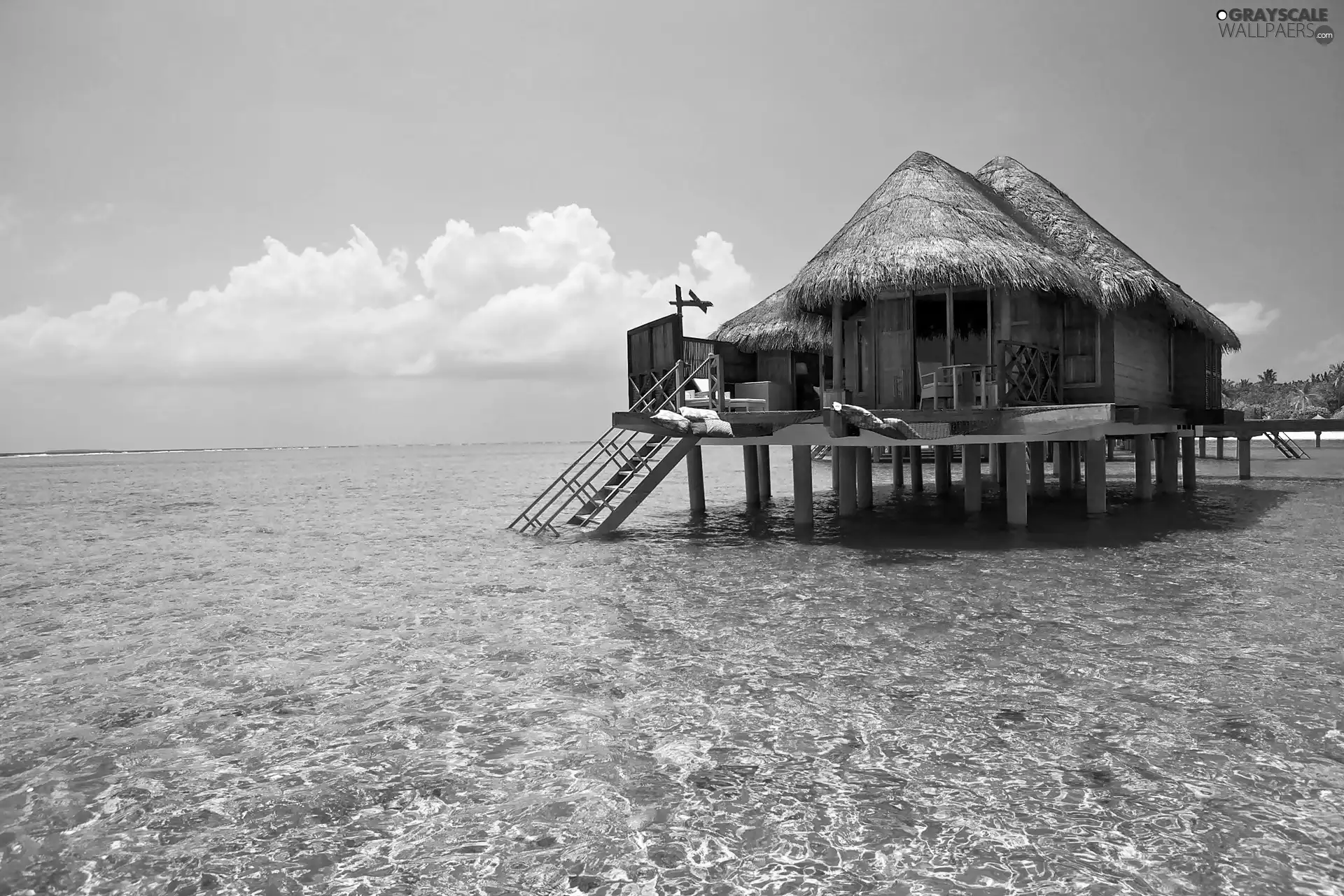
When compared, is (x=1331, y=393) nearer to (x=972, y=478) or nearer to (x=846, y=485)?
(x=972, y=478)

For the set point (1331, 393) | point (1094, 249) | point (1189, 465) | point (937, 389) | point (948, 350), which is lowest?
point (1189, 465)

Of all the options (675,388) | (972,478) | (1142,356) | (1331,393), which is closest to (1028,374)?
(972,478)

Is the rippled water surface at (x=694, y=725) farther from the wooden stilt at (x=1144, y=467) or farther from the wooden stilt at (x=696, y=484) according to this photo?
the wooden stilt at (x=1144, y=467)

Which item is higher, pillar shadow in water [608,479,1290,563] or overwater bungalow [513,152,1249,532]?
overwater bungalow [513,152,1249,532]

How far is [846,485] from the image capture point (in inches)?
623

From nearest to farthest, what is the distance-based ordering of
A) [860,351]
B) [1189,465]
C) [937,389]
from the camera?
[937,389] → [860,351] → [1189,465]

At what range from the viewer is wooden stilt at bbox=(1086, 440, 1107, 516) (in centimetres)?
1454

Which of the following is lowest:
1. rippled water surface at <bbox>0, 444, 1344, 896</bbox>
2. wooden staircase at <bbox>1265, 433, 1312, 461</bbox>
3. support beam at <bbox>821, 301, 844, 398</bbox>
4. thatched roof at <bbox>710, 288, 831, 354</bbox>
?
rippled water surface at <bbox>0, 444, 1344, 896</bbox>

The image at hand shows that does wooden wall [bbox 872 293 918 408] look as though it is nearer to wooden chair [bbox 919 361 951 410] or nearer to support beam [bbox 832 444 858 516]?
wooden chair [bbox 919 361 951 410]

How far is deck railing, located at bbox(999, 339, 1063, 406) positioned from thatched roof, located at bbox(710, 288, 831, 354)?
Result: 4704 millimetres

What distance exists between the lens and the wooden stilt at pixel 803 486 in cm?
1373

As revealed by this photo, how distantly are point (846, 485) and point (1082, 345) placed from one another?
472cm

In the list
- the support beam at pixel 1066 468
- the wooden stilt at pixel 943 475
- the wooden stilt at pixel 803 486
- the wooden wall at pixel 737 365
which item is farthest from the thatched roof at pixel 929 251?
the support beam at pixel 1066 468

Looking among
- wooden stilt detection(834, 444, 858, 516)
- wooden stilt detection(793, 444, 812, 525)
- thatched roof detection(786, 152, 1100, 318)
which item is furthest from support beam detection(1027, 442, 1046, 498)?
wooden stilt detection(793, 444, 812, 525)
